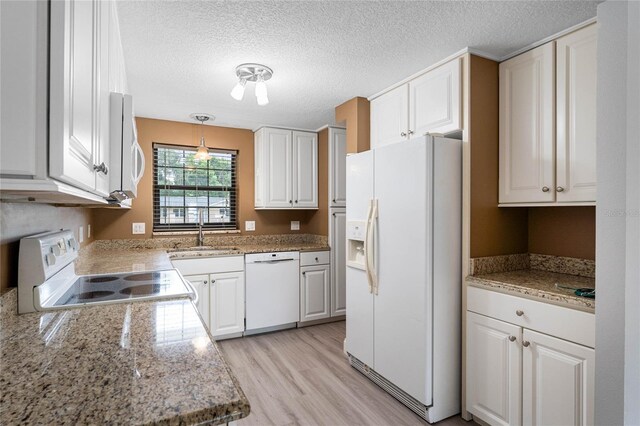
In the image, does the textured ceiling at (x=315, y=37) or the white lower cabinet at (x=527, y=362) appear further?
the textured ceiling at (x=315, y=37)

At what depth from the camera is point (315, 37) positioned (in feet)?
6.37

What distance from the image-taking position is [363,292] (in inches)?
102

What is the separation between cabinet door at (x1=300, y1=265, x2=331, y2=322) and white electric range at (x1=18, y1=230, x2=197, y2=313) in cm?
189

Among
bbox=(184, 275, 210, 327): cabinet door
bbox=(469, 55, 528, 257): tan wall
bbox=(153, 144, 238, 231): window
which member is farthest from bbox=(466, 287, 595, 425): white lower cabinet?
bbox=(153, 144, 238, 231): window

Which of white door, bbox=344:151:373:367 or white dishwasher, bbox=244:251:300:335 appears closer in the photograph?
white door, bbox=344:151:373:367

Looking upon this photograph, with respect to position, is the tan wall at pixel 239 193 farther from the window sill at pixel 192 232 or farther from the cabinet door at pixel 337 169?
the cabinet door at pixel 337 169

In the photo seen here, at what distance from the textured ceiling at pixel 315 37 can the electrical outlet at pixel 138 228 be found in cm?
140

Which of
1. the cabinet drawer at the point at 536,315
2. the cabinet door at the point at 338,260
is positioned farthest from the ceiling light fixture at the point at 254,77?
the cabinet drawer at the point at 536,315

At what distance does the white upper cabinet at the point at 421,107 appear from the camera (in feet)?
7.16

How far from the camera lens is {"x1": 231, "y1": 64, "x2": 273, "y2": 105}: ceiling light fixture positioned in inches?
90.6

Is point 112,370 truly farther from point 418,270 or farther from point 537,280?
point 537,280

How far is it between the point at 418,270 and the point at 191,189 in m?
2.84

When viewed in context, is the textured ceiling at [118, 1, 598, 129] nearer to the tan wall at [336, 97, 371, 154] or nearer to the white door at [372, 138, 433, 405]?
the tan wall at [336, 97, 371, 154]

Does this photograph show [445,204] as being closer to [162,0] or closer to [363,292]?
[363,292]
